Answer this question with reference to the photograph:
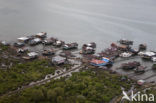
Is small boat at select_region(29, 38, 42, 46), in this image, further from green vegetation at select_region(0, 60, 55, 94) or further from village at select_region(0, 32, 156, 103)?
green vegetation at select_region(0, 60, 55, 94)

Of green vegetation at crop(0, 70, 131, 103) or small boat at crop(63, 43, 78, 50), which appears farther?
small boat at crop(63, 43, 78, 50)

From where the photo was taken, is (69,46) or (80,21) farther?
(80,21)

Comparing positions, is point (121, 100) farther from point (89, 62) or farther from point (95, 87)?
point (89, 62)

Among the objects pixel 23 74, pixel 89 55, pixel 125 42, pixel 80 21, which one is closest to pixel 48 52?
pixel 89 55

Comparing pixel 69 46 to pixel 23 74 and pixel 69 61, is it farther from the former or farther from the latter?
pixel 23 74

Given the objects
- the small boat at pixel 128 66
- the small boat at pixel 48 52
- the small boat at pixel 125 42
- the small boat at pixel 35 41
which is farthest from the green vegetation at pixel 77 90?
the small boat at pixel 125 42

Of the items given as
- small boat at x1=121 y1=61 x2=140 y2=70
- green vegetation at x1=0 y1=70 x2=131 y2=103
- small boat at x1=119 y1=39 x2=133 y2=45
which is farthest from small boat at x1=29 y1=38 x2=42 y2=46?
small boat at x1=119 y1=39 x2=133 y2=45
